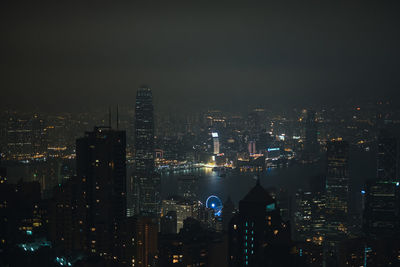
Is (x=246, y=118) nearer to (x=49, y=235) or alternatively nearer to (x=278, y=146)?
(x=278, y=146)

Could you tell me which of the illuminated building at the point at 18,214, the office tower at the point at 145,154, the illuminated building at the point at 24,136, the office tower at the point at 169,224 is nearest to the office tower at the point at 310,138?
the office tower at the point at 145,154

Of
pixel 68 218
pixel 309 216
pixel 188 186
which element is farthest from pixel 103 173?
pixel 188 186

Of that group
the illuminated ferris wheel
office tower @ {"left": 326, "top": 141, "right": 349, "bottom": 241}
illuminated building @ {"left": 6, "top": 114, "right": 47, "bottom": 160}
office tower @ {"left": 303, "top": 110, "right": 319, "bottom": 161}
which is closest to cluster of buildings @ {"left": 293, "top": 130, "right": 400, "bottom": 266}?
office tower @ {"left": 326, "top": 141, "right": 349, "bottom": 241}

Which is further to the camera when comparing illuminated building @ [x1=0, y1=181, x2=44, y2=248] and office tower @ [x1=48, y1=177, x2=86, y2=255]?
office tower @ [x1=48, y1=177, x2=86, y2=255]

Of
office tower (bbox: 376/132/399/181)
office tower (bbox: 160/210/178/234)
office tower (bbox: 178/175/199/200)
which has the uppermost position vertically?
office tower (bbox: 376/132/399/181)

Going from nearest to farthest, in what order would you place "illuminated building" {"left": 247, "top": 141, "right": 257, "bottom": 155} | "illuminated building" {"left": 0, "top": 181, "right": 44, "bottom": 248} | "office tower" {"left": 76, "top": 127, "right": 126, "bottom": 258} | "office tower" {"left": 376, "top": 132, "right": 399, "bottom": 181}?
"illuminated building" {"left": 0, "top": 181, "right": 44, "bottom": 248}, "office tower" {"left": 76, "top": 127, "right": 126, "bottom": 258}, "office tower" {"left": 376, "top": 132, "right": 399, "bottom": 181}, "illuminated building" {"left": 247, "top": 141, "right": 257, "bottom": 155}

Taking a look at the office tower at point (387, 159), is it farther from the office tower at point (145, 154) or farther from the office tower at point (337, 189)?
the office tower at point (145, 154)

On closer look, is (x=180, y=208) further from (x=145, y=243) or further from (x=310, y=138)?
(x=310, y=138)

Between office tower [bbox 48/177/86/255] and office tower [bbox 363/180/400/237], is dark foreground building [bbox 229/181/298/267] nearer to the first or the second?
office tower [bbox 48/177/86/255]
